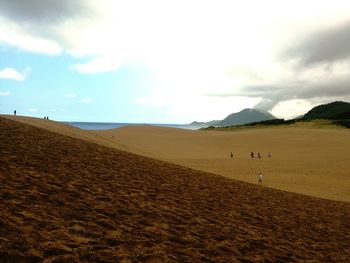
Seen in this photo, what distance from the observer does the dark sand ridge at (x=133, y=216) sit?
6.86 meters

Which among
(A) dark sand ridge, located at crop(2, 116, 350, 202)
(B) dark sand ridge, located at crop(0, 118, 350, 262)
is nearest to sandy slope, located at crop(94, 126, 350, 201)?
(A) dark sand ridge, located at crop(2, 116, 350, 202)

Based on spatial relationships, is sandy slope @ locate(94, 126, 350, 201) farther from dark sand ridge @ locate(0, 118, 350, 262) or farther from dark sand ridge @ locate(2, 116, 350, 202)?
dark sand ridge @ locate(0, 118, 350, 262)

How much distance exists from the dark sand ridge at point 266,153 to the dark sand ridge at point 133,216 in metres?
13.3

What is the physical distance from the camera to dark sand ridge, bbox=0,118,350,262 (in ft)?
22.5

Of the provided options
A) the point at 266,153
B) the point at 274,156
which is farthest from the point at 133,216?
the point at 266,153

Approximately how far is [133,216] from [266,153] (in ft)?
175

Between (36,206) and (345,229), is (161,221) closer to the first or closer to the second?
(36,206)

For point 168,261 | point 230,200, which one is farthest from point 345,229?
point 168,261

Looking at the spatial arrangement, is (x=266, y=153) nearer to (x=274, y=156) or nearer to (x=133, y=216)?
(x=274, y=156)

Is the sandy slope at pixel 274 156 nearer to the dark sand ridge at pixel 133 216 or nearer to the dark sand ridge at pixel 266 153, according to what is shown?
the dark sand ridge at pixel 266 153

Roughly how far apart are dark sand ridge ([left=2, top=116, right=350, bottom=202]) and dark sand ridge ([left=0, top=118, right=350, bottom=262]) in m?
13.3

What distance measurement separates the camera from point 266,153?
6034 cm

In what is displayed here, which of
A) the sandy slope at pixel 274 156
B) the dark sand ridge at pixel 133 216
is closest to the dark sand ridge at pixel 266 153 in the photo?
the sandy slope at pixel 274 156

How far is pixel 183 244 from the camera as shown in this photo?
8.00m
